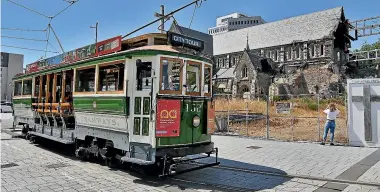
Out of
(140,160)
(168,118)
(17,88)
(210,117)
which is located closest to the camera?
(140,160)

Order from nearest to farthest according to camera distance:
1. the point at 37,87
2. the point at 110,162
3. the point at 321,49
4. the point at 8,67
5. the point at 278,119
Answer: the point at 110,162 < the point at 37,87 < the point at 278,119 < the point at 321,49 < the point at 8,67

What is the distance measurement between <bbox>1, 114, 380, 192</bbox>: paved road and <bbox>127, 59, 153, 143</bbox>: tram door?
45.9 inches

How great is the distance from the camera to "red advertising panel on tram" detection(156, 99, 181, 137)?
6633mm

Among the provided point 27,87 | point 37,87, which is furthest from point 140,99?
point 27,87

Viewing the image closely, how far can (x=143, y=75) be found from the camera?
7.07m

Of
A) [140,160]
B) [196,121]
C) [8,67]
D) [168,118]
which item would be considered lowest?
[140,160]

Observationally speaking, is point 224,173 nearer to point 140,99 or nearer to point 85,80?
point 140,99

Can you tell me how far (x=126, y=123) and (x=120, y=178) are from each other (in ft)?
4.55

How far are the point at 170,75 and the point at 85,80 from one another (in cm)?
348

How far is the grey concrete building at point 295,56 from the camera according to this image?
1907 inches

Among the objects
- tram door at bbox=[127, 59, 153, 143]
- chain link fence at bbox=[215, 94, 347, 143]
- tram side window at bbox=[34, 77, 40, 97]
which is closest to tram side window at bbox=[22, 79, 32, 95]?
tram side window at bbox=[34, 77, 40, 97]

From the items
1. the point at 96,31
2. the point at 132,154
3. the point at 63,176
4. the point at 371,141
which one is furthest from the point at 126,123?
the point at 96,31

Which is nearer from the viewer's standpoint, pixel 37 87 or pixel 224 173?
pixel 224 173

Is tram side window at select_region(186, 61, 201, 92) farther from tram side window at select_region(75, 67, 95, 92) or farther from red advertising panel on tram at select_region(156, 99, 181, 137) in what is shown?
tram side window at select_region(75, 67, 95, 92)
